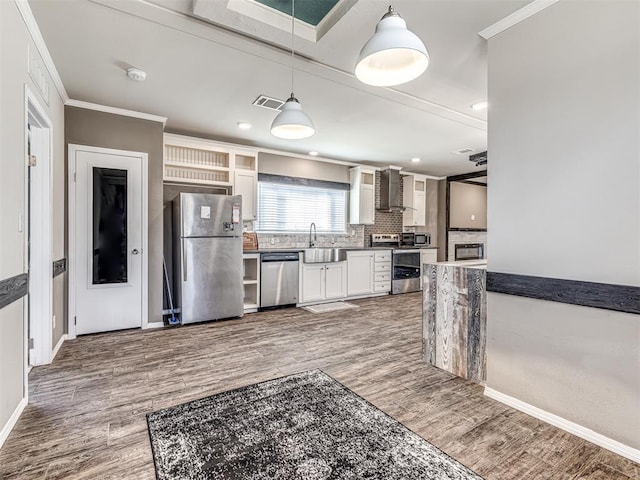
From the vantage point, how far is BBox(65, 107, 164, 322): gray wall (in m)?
3.52

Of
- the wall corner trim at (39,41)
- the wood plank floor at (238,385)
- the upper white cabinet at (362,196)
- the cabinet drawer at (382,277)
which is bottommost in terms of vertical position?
the wood plank floor at (238,385)

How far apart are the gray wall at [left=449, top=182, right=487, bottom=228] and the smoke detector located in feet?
21.8

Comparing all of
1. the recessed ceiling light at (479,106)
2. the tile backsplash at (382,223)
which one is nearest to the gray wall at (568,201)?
the recessed ceiling light at (479,106)

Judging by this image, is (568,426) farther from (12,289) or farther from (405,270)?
(405,270)

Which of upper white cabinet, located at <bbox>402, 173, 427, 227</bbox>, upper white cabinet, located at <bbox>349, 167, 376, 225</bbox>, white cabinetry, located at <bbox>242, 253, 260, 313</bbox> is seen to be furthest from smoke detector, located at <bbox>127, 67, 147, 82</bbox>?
upper white cabinet, located at <bbox>402, 173, 427, 227</bbox>

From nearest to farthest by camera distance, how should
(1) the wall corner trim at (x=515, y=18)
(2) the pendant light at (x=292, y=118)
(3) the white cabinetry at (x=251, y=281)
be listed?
(1) the wall corner trim at (x=515, y=18)
(2) the pendant light at (x=292, y=118)
(3) the white cabinetry at (x=251, y=281)

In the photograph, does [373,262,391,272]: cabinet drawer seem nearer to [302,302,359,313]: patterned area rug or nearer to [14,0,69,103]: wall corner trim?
[302,302,359,313]: patterned area rug

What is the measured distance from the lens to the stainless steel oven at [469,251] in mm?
7805

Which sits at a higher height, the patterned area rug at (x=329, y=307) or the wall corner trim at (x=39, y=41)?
the wall corner trim at (x=39, y=41)

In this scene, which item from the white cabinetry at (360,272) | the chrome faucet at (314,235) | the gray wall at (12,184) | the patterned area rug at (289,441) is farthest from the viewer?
the chrome faucet at (314,235)

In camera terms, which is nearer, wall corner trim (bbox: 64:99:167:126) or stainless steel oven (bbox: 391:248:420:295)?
wall corner trim (bbox: 64:99:167:126)

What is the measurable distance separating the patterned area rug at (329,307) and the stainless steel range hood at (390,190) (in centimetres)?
231

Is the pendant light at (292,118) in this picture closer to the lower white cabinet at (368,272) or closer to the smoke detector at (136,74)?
the smoke detector at (136,74)

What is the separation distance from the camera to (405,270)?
6.46 metres
